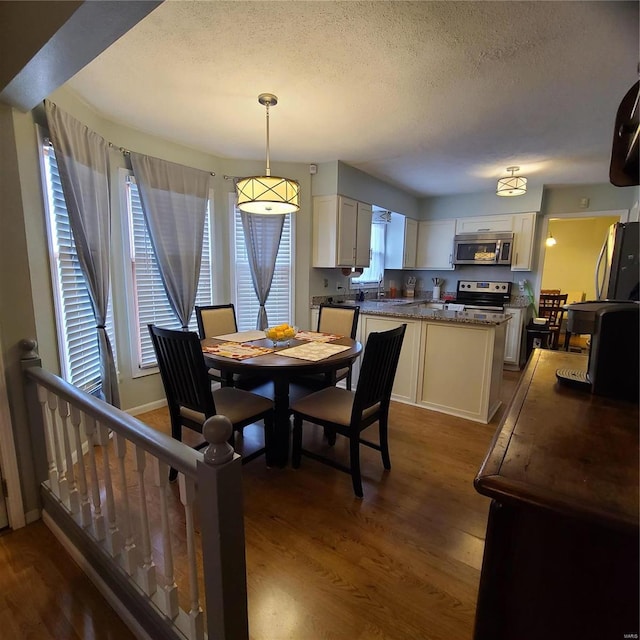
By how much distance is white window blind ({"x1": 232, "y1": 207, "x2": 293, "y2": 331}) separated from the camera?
3766 millimetres

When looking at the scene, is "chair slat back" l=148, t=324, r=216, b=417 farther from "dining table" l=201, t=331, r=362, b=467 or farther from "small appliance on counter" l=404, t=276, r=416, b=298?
"small appliance on counter" l=404, t=276, r=416, b=298

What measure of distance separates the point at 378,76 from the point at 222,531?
2.43 m

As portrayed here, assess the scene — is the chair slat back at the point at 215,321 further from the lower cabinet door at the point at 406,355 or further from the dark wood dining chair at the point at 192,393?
the lower cabinet door at the point at 406,355

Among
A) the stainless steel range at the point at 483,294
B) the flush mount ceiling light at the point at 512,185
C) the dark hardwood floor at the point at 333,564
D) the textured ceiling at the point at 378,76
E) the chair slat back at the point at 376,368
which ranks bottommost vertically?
the dark hardwood floor at the point at 333,564

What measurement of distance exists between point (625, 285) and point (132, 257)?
3379 millimetres

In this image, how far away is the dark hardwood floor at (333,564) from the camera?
51.4 inches

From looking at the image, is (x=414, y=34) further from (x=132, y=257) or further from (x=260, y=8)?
(x=132, y=257)

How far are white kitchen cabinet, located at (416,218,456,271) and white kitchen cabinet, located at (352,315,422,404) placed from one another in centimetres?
246

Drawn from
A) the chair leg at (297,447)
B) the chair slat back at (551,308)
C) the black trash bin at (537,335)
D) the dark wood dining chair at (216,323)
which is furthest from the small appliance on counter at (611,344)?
the chair slat back at (551,308)

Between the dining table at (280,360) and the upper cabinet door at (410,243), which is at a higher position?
the upper cabinet door at (410,243)

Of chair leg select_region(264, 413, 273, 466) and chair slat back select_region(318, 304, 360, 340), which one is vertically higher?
chair slat back select_region(318, 304, 360, 340)

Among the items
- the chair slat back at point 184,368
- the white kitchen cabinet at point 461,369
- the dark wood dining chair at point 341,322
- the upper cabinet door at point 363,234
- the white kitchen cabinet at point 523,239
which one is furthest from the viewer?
the white kitchen cabinet at point 523,239

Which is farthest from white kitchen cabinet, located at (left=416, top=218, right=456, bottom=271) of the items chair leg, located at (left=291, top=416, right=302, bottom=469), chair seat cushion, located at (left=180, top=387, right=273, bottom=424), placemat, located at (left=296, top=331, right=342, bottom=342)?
chair seat cushion, located at (left=180, top=387, right=273, bottom=424)

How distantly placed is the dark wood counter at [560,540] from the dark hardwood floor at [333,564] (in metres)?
0.79
